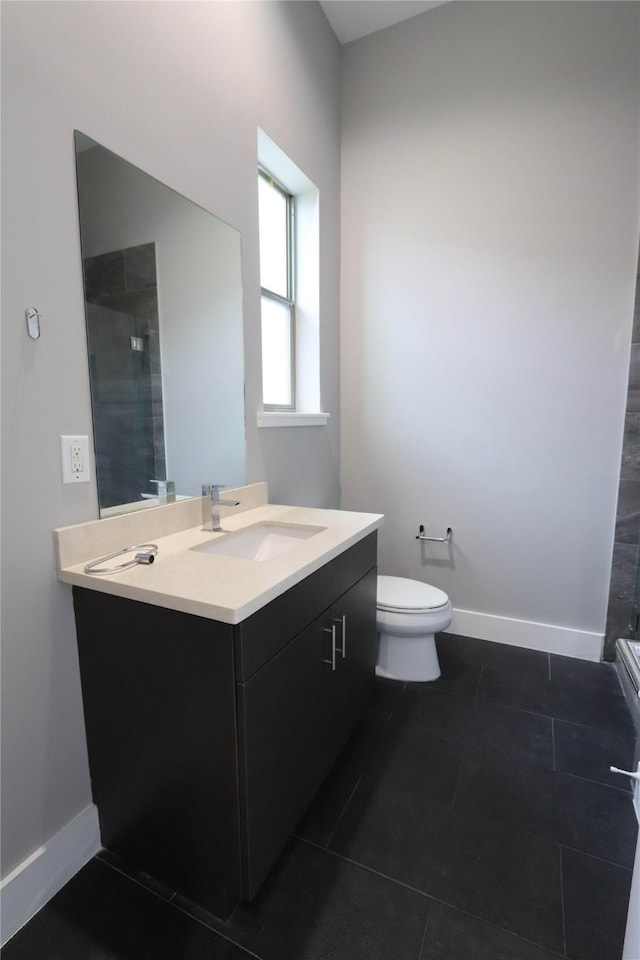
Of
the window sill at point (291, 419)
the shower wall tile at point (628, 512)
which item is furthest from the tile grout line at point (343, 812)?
the shower wall tile at point (628, 512)

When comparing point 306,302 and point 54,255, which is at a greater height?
point 306,302

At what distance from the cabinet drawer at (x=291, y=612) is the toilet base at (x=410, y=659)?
2.15ft

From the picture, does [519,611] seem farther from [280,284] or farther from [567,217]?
[280,284]

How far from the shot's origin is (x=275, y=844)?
1.15 meters

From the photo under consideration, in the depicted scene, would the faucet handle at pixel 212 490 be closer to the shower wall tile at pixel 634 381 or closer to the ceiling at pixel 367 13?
the shower wall tile at pixel 634 381

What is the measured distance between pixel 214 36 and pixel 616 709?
2.99 metres

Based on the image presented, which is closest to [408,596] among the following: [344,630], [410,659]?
[410,659]

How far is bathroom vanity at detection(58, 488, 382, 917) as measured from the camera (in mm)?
999

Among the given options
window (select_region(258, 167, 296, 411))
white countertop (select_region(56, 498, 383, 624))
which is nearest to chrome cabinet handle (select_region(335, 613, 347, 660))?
white countertop (select_region(56, 498, 383, 624))

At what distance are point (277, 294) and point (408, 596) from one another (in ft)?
5.27

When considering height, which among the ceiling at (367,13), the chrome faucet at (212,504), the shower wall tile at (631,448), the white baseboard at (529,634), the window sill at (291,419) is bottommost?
the white baseboard at (529,634)

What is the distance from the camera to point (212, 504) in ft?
5.19

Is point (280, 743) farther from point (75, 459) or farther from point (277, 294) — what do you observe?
point (277, 294)

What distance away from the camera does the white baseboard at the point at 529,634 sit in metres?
2.30
